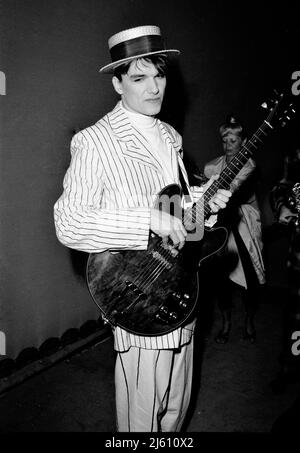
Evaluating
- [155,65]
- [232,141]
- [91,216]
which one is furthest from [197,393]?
[155,65]

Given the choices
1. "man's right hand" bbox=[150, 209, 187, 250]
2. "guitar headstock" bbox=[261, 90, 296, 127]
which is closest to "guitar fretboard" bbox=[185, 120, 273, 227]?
"guitar headstock" bbox=[261, 90, 296, 127]

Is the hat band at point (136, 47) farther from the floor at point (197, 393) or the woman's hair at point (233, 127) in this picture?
the floor at point (197, 393)

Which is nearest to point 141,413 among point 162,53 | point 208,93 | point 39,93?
point 162,53

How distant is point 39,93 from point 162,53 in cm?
147

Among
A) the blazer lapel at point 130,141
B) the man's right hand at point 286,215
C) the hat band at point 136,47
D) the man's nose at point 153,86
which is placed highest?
the hat band at point 136,47

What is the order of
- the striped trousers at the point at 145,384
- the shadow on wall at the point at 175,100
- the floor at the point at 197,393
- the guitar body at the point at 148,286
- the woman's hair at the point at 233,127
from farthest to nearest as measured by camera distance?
the shadow on wall at the point at 175,100
the woman's hair at the point at 233,127
the floor at the point at 197,393
the striped trousers at the point at 145,384
the guitar body at the point at 148,286

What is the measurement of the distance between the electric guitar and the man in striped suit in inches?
3.1

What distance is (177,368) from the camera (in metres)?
2.06

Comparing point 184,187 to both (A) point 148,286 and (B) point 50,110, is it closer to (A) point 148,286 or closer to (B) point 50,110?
(A) point 148,286

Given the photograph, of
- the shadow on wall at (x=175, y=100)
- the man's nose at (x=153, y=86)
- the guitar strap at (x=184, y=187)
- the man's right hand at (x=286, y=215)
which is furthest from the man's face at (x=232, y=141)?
the man's nose at (x=153, y=86)

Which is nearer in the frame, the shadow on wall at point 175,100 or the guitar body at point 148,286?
the guitar body at point 148,286

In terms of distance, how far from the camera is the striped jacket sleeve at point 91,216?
5.44ft
